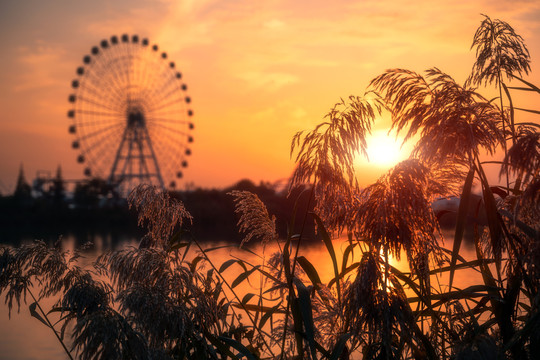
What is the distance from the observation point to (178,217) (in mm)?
2879

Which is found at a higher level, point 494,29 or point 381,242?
point 494,29

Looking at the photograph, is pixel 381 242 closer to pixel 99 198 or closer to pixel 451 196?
pixel 451 196

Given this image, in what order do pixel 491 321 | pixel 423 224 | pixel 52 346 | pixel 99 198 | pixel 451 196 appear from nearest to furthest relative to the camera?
pixel 423 224, pixel 491 321, pixel 451 196, pixel 52 346, pixel 99 198

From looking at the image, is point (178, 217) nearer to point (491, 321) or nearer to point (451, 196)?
point (451, 196)

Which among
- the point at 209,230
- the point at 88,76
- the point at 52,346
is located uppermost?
the point at 88,76

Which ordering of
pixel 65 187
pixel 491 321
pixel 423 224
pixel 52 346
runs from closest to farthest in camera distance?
pixel 423 224
pixel 491 321
pixel 52 346
pixel 65 187

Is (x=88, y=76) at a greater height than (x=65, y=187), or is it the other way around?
(x=88, y=76)

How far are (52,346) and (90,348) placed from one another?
14256 mm

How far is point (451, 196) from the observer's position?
284 centimetres

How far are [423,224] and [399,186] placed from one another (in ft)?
0.62

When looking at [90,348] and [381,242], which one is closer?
[90,348]

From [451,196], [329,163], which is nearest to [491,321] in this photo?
[451,196]

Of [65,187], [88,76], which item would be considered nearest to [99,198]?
[65,187]

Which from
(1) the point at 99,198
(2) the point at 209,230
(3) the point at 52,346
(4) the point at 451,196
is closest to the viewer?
(4) the point at 451,196
